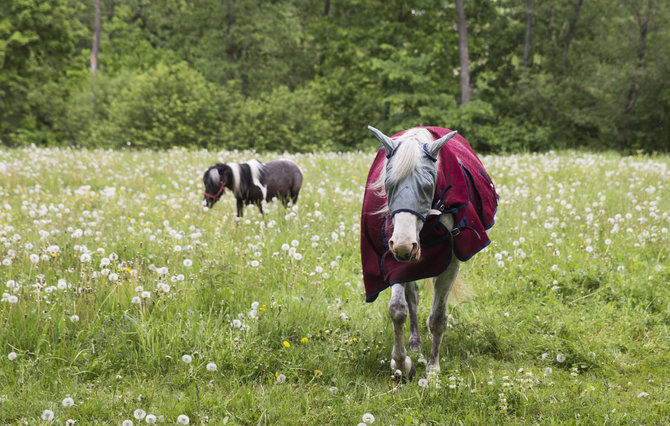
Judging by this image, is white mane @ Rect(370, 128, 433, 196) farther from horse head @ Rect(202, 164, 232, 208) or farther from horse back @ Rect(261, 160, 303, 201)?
horse back @ Rect(261, 160, 303, 201)

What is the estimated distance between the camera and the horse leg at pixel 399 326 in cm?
402

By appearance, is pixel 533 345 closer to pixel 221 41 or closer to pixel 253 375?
pixel 253 375

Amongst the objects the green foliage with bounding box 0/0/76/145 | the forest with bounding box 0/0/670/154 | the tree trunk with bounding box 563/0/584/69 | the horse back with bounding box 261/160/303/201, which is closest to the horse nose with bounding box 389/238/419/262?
the horse back with bounding box 261/160/303/201

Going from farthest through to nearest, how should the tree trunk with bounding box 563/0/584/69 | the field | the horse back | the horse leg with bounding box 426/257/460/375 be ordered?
the tree trunk with bounding box 563/0/584/69 < the horse back < the horse leg with bounding box 426/257/460/375 < the field

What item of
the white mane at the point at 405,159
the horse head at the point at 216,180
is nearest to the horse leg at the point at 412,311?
the white mane at the point at 405,159

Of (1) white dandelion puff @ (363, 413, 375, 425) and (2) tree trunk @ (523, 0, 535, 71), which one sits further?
(2) tree trunk @ (523, 0, 535, 71)

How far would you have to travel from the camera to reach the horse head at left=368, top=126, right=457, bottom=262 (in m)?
3.09

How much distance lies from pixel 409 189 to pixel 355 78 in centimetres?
3061

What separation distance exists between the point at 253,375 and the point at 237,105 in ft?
80.9

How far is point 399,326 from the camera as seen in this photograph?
4059 mm

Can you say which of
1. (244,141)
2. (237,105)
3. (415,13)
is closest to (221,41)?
(237,105)

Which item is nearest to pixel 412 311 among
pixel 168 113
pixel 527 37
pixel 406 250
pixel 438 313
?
pixel 438 313

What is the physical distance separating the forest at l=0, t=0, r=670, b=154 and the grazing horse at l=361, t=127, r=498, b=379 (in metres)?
21.4

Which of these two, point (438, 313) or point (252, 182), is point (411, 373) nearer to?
point (438, 313)
